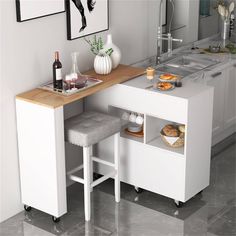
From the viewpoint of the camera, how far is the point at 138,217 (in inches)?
172

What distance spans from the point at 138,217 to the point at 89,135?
73 centimetres

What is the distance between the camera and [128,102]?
4.45 metres

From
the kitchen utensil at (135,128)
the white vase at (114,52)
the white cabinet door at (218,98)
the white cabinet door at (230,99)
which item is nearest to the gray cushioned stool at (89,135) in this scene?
the kitchen utensil at (135,128)

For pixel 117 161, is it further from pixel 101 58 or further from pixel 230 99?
pixel 230 99

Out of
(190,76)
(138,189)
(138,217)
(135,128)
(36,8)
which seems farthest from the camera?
(190,76)

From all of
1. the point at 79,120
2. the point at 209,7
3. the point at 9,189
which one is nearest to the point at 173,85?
the point at 79,120

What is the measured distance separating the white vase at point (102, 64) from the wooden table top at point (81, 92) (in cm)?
4

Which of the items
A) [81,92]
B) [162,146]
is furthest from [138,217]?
[81,92]

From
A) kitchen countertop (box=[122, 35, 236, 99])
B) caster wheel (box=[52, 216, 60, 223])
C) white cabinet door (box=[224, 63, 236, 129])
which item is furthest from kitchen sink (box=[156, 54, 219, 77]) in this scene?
caster wheel (box=[52, 216, 60, 223])

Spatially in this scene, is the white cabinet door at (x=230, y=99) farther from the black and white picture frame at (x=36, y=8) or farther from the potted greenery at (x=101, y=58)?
the black and white picture frame at (x=36, y=8)

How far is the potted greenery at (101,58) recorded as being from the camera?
451 centimetres

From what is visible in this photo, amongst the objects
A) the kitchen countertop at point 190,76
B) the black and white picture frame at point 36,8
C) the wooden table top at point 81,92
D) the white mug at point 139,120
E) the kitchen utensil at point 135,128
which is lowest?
the kitchen utensil at point 135,128

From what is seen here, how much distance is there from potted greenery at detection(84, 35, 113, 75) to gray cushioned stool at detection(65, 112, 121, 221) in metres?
0.33

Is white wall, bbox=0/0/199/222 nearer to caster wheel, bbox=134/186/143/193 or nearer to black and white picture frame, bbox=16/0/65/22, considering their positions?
black and white picture frame, bbox=16/0/65/22
